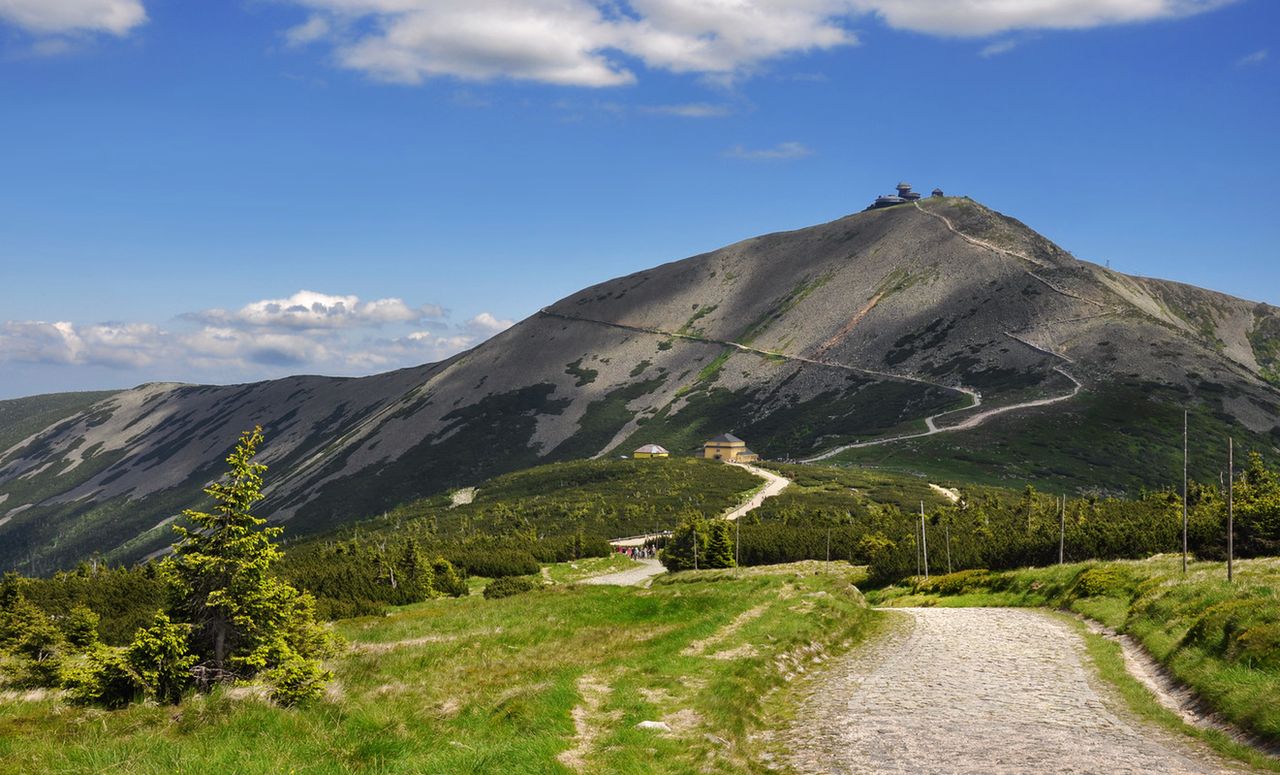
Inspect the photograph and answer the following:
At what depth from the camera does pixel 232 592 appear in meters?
19.5

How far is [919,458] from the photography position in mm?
178750

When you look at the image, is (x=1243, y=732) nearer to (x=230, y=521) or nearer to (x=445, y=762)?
(x=445, y=762)

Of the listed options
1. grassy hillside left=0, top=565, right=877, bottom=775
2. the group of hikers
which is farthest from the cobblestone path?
the group of hikers

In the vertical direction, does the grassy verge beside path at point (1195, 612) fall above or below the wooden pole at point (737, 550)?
above

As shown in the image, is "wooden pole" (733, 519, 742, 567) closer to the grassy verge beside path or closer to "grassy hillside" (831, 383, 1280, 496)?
the grassy verge beside path

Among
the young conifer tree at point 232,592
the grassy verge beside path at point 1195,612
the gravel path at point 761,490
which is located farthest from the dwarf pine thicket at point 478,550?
the gravel path at point 761,490

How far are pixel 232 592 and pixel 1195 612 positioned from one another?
24.7 metres

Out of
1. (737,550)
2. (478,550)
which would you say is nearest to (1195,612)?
(737,550)

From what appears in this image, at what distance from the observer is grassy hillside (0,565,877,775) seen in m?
12.0

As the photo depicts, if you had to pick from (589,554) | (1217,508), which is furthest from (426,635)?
(589,554)

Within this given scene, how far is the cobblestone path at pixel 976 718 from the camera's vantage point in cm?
1434

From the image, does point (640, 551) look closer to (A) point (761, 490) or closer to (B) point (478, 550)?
(B) point (478, 550)

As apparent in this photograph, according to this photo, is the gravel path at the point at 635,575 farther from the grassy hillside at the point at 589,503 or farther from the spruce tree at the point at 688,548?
the grassy hillside at the point at 589,503

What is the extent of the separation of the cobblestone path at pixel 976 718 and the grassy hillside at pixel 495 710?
1.46m
